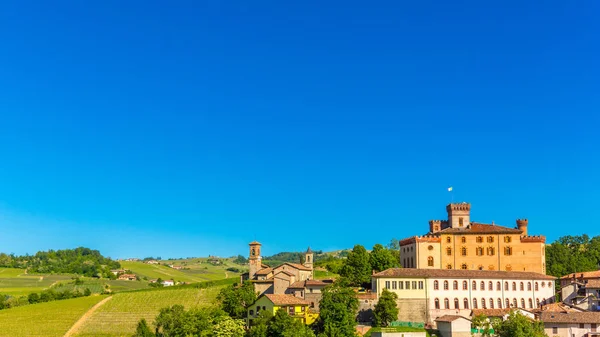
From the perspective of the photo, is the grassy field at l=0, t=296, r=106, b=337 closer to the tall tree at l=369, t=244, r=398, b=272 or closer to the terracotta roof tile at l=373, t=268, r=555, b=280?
the tall tree at l=369, t=244, r=398, b=272

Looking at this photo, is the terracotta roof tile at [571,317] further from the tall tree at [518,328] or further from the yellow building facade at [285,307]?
the yellow building facade at [285,307]

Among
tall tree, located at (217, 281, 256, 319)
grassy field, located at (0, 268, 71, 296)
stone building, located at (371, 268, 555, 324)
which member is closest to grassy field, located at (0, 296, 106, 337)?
tall tree, located at (217, 281, 256, 319)

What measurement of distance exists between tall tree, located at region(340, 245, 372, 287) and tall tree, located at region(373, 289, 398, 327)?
11.4 m

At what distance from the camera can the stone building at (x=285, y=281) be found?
84.4 metres

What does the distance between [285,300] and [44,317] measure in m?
53.3

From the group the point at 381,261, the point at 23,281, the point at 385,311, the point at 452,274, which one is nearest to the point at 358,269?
the point at 381,261

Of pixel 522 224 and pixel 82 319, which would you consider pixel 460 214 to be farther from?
pixel 82 319

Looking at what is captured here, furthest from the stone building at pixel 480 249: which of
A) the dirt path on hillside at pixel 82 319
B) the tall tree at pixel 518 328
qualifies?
the dirt path on hillside at pixel 82 319

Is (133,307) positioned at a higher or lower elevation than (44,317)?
higher

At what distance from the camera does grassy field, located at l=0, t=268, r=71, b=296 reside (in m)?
154

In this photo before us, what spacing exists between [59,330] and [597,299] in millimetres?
78659

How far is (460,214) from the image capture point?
98938mm

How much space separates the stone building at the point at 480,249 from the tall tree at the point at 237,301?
25.9 meters

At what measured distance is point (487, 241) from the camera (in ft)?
309
